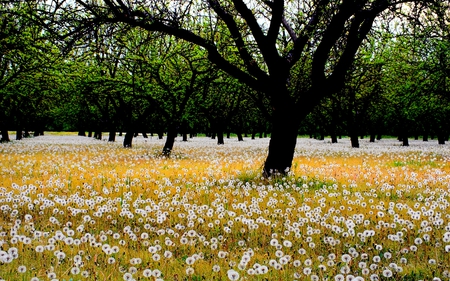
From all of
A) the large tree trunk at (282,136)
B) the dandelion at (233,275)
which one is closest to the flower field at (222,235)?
the dandelion at (233,275)

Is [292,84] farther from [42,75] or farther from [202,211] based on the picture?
[202,211]

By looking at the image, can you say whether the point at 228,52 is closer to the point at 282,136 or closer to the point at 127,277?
the point at 282,136

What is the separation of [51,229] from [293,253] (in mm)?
3635

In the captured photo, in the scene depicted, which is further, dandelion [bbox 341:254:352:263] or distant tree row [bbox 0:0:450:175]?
distant tree row [bbox 0:0:450:175]

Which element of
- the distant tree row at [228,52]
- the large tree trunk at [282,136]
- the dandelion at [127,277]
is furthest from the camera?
the large tree trunk at [282,136]

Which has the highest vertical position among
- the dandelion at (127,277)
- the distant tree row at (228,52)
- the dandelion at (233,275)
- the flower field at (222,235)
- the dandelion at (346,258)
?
the distant tree row at (228,52)

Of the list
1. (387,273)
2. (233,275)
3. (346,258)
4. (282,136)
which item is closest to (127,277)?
(233,275)

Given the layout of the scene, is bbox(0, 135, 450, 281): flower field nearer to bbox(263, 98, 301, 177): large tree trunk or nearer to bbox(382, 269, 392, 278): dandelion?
bbox(382, 269, 392, 278): dandelion

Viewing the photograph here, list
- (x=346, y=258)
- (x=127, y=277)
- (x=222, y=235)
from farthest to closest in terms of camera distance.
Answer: (x=222, y=235), (x=346, y=258), (x=127, y=277)

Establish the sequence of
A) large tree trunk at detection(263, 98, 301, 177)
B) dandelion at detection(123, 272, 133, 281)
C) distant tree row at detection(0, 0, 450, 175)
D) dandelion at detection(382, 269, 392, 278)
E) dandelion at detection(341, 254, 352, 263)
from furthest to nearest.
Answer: large tree trunk at detection(263, 98, 301, 177)
distant tree row at detection(0, 0, 450, 175)
dandelion at detection(341, 254, 352, 263)
dandelion at detection(382, 269, 392, 278)
dandelion at detection(123, 272, 133, 281)

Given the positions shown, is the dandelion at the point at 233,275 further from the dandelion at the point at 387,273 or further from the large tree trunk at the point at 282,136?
the large tree trunk at the point at 282,136

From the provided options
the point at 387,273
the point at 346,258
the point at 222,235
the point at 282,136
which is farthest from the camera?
the point at 282,136

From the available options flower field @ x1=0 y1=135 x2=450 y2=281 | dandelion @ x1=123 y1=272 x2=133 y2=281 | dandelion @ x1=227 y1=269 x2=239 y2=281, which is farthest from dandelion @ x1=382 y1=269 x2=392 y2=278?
dandelion @ x1=123 y1=272 x2=133 y2=281

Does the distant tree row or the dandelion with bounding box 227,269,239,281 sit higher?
the distant tree row
